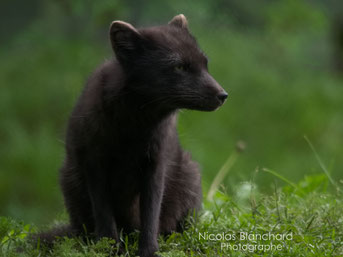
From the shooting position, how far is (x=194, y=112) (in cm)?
1173

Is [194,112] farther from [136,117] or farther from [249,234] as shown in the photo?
[249,234]

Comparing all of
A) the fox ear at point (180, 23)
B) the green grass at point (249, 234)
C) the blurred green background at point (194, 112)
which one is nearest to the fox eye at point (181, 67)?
the fox ear at point (180, 23)

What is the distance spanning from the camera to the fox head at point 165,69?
479cm

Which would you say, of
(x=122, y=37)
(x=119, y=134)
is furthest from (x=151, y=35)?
(x=119, y=134)

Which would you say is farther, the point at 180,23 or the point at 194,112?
the point at 194,112

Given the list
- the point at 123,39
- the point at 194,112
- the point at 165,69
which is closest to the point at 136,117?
the point at 165,69

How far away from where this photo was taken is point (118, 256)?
15.0 ft

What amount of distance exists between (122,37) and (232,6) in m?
9.99

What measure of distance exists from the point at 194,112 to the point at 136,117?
693 centimetres

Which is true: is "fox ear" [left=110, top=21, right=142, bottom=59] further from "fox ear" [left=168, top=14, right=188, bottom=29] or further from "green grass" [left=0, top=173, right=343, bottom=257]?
"green grass" [left=0, top=173, right=343, bottom=257]

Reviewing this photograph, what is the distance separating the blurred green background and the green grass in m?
4.70

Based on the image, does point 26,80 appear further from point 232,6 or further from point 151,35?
point 151,35

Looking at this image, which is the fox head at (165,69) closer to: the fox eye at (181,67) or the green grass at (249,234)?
the fox eye at (181,67)

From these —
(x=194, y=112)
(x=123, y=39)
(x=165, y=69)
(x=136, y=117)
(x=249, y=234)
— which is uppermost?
(x=123, y=39)
